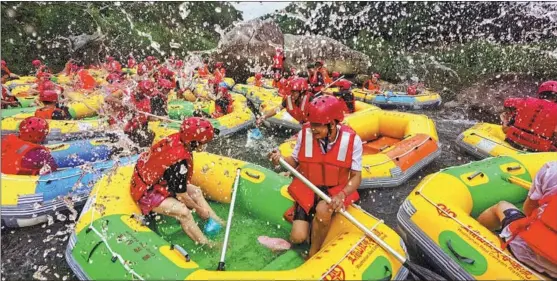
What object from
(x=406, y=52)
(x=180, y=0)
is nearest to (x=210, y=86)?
(x=406, y=52)

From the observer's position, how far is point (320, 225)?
3754mm

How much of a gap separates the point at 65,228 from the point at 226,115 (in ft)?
14.8

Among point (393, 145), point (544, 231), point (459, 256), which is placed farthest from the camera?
point (393, 145)

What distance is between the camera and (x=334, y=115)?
341 centimetres

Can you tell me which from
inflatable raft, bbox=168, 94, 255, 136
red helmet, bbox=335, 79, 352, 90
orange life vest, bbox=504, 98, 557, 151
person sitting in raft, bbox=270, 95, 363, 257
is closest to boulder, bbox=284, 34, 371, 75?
inflatable raft, bbox=168, 94, 255, 136

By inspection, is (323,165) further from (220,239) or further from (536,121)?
(536,121)

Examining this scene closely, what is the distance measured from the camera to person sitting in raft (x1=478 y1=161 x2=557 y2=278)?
2914mm

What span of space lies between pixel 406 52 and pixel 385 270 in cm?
1804

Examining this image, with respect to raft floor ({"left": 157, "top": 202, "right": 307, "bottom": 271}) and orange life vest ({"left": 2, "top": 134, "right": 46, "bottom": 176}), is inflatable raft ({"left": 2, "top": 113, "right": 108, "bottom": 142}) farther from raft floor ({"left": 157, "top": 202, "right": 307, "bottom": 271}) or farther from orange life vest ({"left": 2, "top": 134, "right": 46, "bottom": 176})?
raft floor ({"left": 157, "top": 202, "right": 307, "bottom": 271})

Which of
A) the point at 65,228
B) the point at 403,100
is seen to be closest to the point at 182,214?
the point at 65,228

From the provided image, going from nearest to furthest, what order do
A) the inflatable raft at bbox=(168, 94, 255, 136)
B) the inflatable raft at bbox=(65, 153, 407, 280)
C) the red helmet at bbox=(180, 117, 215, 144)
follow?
the inflatable raft at bbox=(65, 153, 407, 280) → the red helmet at bbox=(180, 117, 215, 144) → the inflatable raft at bbox=(168, 94, 255, 136)

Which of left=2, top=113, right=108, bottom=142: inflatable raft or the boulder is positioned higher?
left=2, top=113, right=108, bottom=142: inflatable raft

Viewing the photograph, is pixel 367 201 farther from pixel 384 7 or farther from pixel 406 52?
pixel 384 7

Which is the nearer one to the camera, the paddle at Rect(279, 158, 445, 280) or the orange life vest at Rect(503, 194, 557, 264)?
the orange life vest at Rect(503, 194, 557, 264)
